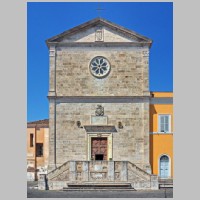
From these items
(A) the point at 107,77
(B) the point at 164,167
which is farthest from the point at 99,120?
(B) the point at 164,167

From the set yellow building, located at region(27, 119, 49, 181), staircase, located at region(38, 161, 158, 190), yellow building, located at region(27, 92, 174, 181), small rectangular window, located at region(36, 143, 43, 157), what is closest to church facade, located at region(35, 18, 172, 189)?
yellow building, located at region(27, 92, 174, 181)

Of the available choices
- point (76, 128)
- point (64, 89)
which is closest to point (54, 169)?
point (76, 128)

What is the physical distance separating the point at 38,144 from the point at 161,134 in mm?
11790

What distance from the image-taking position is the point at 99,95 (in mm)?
27578

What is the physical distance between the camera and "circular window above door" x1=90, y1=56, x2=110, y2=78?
27.9 metres

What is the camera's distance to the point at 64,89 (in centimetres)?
2780

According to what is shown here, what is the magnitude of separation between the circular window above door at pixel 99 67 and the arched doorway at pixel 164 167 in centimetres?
606

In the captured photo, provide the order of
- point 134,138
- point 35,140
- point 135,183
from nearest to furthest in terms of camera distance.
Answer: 1. point 135,183
2. point 134,138
3. point 35,140

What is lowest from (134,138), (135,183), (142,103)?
(135,183)

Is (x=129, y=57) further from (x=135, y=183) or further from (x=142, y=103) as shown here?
(x=135, y=183)

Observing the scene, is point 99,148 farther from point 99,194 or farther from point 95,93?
point 99,194

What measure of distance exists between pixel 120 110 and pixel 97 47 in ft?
13.3

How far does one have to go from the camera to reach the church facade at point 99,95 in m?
27.2

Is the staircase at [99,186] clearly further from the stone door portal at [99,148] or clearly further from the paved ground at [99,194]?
the stone door portal at [99,148]
